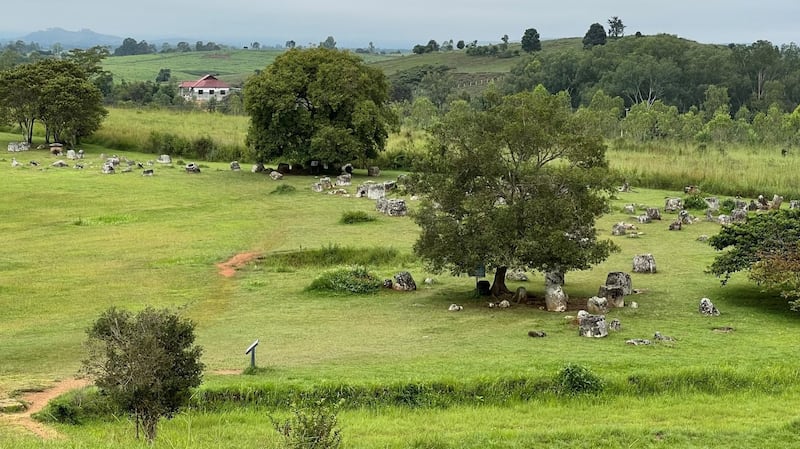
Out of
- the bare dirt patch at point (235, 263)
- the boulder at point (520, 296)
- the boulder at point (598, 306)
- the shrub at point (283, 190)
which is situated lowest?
the shrub at point (283, 190)

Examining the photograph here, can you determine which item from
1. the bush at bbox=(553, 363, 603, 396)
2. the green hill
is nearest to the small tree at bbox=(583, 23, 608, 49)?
the green hill

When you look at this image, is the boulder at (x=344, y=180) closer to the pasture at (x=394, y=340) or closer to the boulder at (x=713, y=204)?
the pasture at (x=394, y=340)

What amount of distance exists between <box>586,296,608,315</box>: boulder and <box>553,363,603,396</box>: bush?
557cm

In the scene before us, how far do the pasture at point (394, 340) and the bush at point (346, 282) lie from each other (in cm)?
47

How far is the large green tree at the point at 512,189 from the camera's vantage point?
68.1 ft

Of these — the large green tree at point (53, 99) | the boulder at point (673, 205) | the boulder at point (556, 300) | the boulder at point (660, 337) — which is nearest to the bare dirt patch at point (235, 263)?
the boulder at point (556, 300)

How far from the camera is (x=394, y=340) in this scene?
18.2 m

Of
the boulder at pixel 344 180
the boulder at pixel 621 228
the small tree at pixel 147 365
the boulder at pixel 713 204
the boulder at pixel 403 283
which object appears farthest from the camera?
the boulder at pixel 344 180

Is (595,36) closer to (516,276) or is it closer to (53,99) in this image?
(53,99)

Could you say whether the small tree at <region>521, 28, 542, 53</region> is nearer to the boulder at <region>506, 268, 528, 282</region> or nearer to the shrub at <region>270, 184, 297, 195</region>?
the shrub at <region>270, 184, 297, 195</region>

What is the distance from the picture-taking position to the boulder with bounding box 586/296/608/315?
20297mm

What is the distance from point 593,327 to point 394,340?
4056mm

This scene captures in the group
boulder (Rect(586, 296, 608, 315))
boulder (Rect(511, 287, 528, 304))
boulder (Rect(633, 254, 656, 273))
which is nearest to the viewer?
boulder (Rect(586, 296, 608, 315))

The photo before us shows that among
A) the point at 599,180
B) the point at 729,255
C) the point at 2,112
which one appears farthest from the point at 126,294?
the point at 2,112
